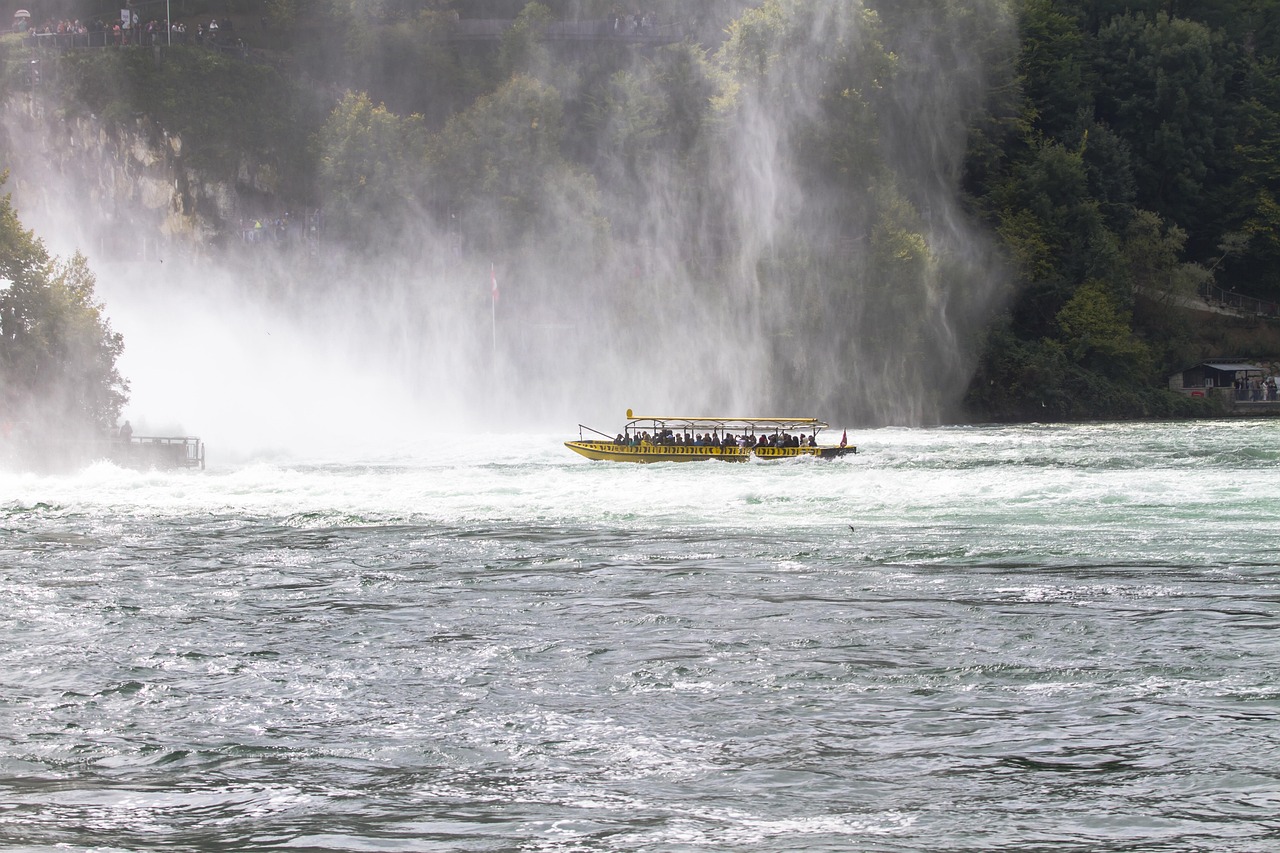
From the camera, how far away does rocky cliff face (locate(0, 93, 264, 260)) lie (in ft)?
325

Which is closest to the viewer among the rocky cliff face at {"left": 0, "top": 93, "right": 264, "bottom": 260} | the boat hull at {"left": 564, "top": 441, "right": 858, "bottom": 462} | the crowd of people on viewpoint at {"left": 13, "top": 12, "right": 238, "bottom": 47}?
the boat hull at {"left": 564, "top": 441, "right": 858, "bottom": 462}

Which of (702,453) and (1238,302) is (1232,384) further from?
(702,453)

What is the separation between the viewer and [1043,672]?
21.0m

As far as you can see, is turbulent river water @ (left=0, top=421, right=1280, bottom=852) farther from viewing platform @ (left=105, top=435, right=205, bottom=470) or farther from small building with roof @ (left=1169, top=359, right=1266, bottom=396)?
small building with roof @ (left=1169, top=359, right=1266, bottom=396)

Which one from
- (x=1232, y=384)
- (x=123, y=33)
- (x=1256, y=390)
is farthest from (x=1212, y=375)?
(x=123, y=33)

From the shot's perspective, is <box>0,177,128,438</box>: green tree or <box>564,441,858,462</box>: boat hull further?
<box>564,441,858,462</box>: boat hull

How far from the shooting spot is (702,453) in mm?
60938

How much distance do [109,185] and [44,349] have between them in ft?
147

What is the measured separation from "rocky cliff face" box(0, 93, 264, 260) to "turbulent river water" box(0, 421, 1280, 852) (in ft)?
206

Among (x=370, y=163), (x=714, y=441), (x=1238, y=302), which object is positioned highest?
(x=370, y=163)

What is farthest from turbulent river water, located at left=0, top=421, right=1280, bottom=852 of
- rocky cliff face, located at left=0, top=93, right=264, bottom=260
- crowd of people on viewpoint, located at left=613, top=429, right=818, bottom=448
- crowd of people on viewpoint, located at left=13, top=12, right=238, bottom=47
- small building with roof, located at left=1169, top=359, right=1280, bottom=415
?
crowd of people on viewpoint, located at left=13, top=12, right=238, bottom=47

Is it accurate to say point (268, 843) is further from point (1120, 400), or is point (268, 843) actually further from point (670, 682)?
point (1120, 400)

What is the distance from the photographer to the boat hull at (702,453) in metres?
60.4

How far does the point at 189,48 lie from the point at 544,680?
282 ft
